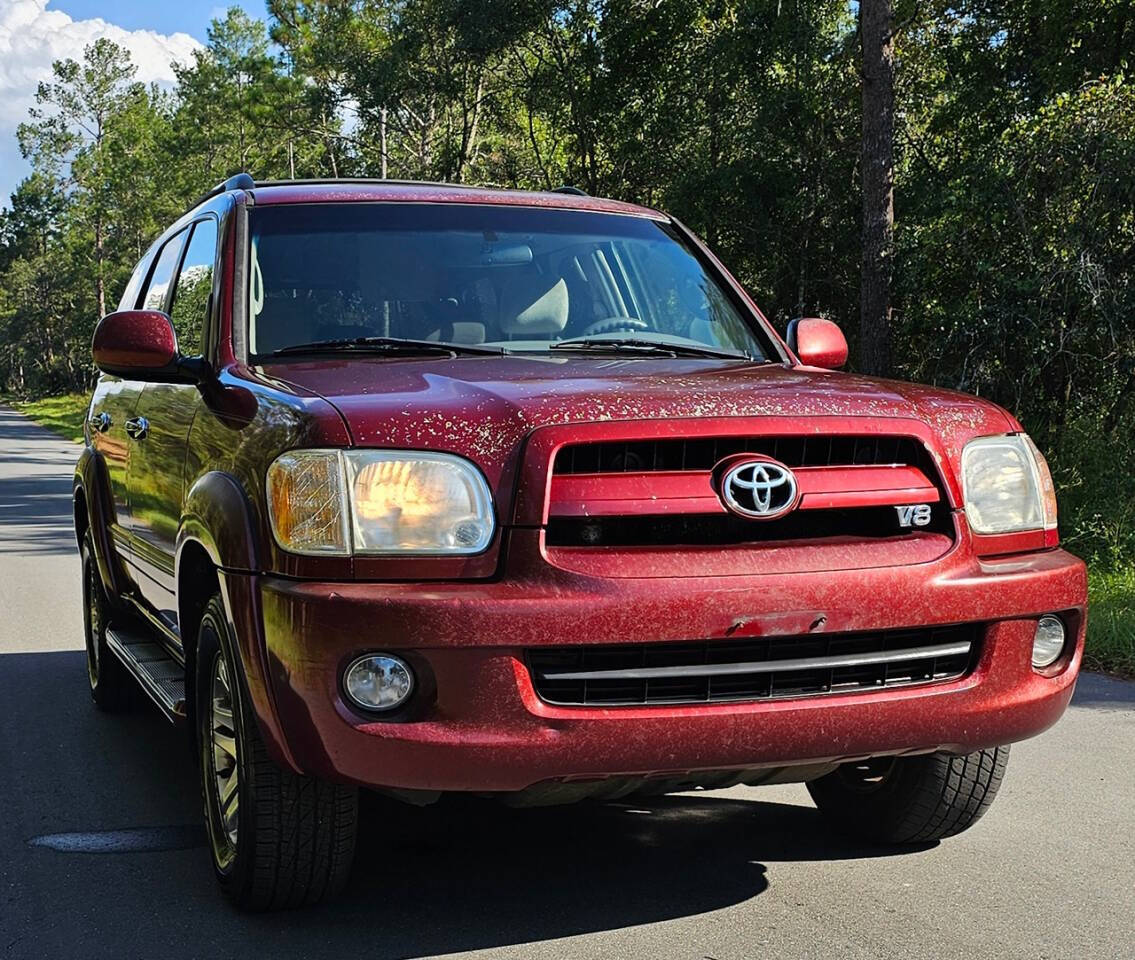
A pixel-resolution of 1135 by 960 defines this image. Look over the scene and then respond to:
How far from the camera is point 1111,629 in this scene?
26.2ft

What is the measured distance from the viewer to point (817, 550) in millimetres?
3369

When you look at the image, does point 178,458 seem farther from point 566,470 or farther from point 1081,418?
point 1081,418

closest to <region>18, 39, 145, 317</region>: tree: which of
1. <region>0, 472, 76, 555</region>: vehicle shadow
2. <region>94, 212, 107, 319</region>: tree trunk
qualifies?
<region>94, 212, 107, 319</region>: tree trunk

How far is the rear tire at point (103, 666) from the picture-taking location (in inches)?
245

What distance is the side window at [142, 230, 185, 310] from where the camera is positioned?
5.57m

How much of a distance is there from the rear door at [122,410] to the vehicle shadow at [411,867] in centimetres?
92

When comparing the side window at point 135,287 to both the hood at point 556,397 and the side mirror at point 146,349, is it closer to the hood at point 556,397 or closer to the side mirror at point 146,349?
the side mirror at point 146,349

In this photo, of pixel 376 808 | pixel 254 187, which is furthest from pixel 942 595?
pixel 254 187

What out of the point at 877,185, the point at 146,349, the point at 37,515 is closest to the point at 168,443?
the point at 146,349

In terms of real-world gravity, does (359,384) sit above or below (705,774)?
above

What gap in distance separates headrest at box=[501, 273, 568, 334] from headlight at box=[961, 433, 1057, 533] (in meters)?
1.43

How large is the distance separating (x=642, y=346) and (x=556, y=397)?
1.11 metres

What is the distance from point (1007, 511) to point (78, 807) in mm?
3106

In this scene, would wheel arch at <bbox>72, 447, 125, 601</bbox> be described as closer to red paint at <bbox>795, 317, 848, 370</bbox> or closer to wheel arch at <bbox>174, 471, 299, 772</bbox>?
wheel arch at <bbox>174, 471, 299, 772</bbox>
